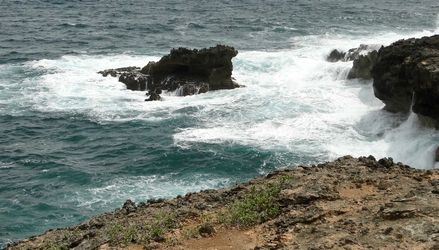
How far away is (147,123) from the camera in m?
30.0

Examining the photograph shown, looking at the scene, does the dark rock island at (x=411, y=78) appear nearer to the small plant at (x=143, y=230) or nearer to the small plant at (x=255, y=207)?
the small plant at (x=255, y=207)

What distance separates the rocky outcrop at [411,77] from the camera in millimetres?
21672

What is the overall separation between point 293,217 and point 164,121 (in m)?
19.4

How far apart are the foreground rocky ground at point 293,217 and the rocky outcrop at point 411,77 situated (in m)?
8.55

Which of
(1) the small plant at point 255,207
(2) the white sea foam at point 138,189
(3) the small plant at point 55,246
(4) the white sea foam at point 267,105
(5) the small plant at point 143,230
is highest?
(1) the small plant at point 255,207

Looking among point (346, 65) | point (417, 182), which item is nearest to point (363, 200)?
point (417, 182)

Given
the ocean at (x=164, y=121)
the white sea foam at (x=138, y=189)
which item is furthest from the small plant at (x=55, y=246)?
the white sea foam at (x=138, y=189)

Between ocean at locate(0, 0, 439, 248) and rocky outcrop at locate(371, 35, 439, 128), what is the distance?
98 cm

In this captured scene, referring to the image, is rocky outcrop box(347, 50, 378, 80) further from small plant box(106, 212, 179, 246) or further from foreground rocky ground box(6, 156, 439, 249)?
small plant box(106, 212, 179, 246)

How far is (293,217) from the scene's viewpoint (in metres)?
11.4

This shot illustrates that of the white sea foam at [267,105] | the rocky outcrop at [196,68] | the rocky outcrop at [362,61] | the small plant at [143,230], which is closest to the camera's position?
the small plant at [143,230]

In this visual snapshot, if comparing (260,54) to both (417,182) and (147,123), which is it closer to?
(147,123)

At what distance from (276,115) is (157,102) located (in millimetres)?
8343

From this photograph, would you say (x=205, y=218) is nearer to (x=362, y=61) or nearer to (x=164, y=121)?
(x=164, y=121)
